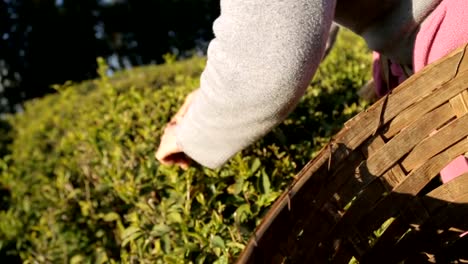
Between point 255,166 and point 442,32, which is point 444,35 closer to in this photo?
point 442,32

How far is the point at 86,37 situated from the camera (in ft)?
83.2

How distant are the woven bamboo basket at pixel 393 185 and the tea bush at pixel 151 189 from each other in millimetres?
473

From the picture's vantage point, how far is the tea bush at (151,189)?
5.88ft

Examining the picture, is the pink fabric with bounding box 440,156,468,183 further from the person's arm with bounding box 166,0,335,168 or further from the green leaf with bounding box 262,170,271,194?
the green leaf with bounding box 262,170,271,194

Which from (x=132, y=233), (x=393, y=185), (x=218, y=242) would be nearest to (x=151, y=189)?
(x=132, y=233)

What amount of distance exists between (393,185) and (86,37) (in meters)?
25.4

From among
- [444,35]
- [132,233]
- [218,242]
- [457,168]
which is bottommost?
[132,233]

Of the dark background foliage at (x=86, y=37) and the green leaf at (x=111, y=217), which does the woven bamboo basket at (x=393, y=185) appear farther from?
the dark background foliage at (x=86, y=37)

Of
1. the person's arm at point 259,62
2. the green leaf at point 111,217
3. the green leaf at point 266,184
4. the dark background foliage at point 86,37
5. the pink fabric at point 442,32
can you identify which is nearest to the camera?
the person's arm at point 259,62

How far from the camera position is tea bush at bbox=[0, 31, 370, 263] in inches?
70.6

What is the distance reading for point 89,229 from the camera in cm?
244

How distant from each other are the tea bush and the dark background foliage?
17.0 meters

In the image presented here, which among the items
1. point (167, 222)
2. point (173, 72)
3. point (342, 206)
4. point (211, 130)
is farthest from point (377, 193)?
point (173, 72)

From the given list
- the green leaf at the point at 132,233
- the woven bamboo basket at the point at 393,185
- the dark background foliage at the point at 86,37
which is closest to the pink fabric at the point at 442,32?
the woven bamboo basket at the point at 393,185
